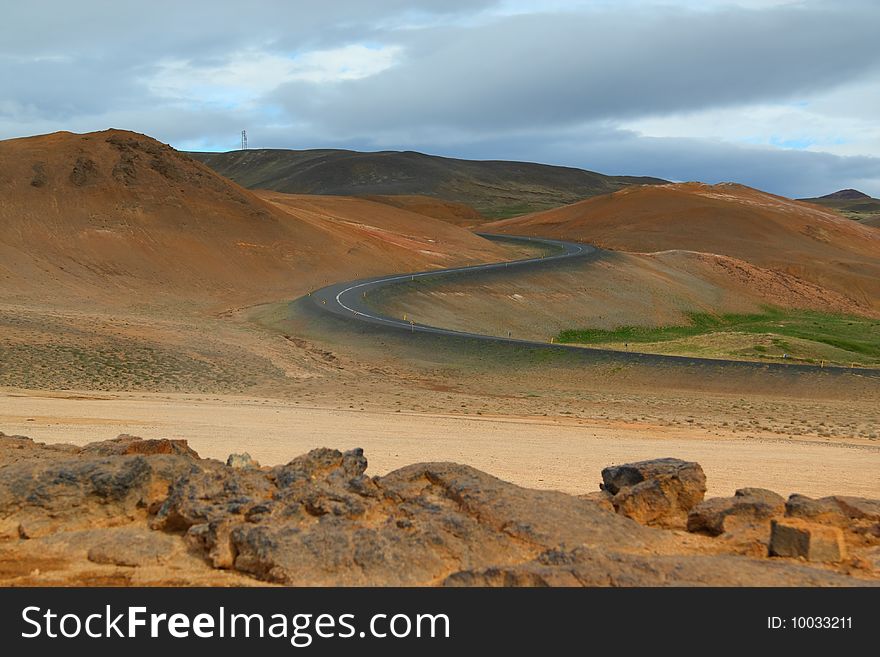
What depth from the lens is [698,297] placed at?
192ft

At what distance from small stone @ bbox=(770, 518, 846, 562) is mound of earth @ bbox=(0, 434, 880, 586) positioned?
0.07 feet

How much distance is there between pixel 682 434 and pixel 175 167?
157ft

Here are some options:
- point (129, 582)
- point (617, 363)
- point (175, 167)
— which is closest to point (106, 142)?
point (175, 167)

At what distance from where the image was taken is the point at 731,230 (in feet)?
280

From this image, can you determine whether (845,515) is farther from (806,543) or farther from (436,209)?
(436,209)

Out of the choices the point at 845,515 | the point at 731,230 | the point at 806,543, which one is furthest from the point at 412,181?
the point at 806,543

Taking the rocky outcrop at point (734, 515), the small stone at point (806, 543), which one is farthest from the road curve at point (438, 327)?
the small stone at point (806, 543)

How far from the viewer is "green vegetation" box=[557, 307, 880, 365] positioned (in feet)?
109

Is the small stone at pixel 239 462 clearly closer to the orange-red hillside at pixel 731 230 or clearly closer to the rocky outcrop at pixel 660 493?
the rocky outcrop at pixel 660 493

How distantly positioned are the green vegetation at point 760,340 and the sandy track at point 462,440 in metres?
15.4

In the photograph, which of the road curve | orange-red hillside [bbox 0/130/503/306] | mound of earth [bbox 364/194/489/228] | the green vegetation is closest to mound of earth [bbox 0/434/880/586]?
the road curve

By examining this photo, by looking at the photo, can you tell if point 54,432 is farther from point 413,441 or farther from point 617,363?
point 617,363

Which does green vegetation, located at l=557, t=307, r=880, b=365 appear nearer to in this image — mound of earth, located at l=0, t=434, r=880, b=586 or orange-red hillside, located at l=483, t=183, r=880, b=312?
orange-red hillside, located at l=483, t=183, r=880, b=312

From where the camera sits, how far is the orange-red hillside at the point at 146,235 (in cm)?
4588
